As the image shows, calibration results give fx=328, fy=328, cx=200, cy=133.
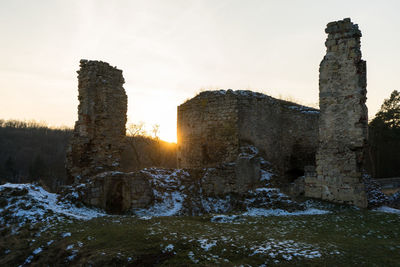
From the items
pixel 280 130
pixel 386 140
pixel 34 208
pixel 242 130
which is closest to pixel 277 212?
pixel 242 130

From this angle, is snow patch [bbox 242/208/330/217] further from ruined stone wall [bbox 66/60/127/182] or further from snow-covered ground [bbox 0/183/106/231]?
ruined stone wall [bbox 66/60/127/182]

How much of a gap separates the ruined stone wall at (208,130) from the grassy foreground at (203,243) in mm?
7127

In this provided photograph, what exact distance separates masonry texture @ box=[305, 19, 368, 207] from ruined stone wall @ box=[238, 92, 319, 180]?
3726 millimetres

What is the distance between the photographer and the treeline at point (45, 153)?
36.4 meters

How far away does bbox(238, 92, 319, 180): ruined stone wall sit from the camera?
15.3 m

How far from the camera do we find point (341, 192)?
11477mm

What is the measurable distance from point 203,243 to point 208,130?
10.2m

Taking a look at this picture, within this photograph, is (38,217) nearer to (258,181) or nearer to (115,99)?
(115,99)

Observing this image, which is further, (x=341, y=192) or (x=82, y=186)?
(x=341, y=192)

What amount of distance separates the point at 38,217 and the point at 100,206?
219 centimetres

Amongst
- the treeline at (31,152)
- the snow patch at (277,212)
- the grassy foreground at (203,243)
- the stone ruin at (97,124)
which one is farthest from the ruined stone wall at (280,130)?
the treeline at (31,152)

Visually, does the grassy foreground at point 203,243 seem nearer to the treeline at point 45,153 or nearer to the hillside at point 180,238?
the hillside at point 180,238

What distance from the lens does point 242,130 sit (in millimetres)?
15008

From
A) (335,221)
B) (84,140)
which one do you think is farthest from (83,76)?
(335,221)
